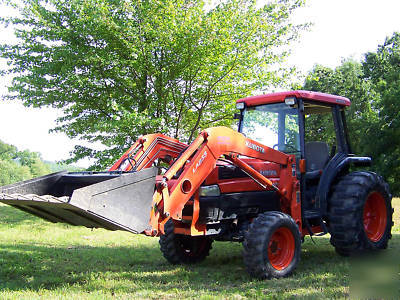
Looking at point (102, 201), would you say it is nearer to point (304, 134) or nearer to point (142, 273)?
point (142, 273)

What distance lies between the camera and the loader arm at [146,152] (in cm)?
636

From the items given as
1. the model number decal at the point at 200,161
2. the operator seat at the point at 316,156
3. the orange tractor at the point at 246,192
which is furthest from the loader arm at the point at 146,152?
the operator seat at the point at 316,156

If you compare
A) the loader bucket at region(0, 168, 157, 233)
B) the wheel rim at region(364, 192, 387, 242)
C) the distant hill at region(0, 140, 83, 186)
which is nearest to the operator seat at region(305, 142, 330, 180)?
the wheel rim at region(364, 192, 387, 242)

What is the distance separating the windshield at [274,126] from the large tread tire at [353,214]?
0.99 m

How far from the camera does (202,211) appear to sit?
612 cm

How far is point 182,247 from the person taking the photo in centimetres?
705

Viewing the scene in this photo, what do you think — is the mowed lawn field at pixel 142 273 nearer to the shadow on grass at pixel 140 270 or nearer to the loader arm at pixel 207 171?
the shadow on grass at pixel 140 270

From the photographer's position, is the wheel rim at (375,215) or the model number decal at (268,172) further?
the wheel rim at (375,215)

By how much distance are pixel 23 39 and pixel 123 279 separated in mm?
10610

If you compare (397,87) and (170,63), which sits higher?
(397,87)

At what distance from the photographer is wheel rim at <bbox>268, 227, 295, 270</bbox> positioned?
6014 millimetres

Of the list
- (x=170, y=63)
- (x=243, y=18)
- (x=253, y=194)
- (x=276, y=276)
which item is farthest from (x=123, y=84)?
(x=276, y=276)

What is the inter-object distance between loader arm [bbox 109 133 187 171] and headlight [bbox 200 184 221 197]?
1018mm

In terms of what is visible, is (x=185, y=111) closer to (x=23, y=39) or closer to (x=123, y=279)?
(x=23, y=39)
